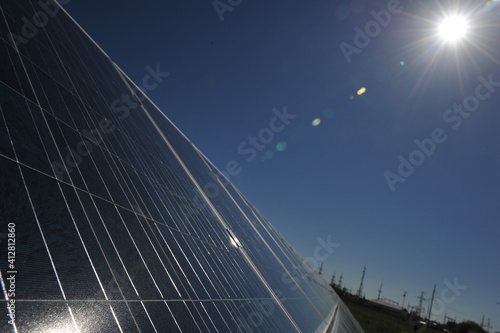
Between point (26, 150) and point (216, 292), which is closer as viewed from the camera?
point (26, 150)

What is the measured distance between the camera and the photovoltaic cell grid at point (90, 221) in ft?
9.48

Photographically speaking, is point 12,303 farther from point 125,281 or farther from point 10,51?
point 10,51

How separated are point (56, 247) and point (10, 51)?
12.1ft

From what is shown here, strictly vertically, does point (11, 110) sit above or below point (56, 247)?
above

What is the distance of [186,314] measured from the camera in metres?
4.45

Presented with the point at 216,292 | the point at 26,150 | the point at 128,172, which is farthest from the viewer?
the point at 128,172

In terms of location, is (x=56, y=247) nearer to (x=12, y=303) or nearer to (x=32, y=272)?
(x=32, y=272)

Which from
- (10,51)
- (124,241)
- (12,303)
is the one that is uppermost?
(10,51)

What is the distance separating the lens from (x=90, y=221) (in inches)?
154

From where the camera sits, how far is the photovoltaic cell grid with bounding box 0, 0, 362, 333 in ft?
9.48

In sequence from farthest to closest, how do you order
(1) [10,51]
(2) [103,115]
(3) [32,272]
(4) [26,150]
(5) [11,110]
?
(2) [103,115]
(1) [10,51]
(5) [11,110]
(4) [26,150]
(3) [32,272]

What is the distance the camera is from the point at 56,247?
10.1 feet

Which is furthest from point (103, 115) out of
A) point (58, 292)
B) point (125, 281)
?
point (58, 292)

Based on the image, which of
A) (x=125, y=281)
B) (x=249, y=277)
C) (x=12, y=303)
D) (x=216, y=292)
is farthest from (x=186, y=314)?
(x=249, y=277)
